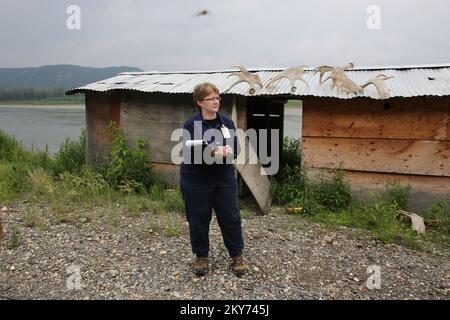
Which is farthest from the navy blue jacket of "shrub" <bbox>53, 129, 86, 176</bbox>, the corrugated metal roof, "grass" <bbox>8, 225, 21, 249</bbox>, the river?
the river

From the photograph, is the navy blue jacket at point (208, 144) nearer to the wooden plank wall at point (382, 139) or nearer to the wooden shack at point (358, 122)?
the wooden shack at point (358, 122)

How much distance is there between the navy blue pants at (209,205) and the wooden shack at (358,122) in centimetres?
275

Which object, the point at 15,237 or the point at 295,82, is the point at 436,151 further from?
the point at 15,237

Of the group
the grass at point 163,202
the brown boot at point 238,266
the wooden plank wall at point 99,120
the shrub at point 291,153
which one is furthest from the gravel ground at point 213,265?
the shrub at point 291,153

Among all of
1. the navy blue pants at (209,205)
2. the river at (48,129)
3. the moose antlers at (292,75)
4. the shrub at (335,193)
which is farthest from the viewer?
the river at (48,129)

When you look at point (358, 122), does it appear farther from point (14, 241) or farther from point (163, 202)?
point (14, 241)

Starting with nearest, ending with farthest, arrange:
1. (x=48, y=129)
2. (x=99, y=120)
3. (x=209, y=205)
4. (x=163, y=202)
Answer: (x=209, y=205), (x=163, y=202), (x=99, y=120), (x=48, y=129)

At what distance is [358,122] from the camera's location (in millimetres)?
5707

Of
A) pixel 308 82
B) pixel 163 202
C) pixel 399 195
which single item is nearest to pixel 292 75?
pixel 308 82

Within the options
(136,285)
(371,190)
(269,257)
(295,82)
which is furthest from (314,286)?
(295,82)

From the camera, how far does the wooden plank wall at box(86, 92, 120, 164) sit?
7.39 meters

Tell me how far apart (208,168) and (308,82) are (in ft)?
11.8

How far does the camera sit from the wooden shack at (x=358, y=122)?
5.36 meters

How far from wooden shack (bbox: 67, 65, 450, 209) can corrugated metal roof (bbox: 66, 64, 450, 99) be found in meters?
0.01
